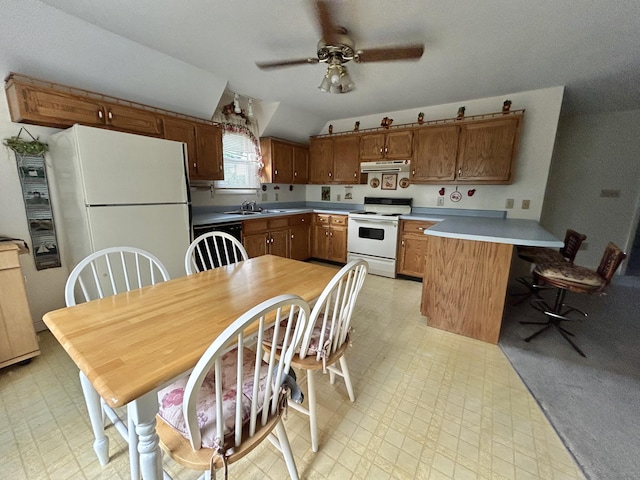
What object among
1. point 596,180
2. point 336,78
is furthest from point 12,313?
point 596,180

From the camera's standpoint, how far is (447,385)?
170 centimetres

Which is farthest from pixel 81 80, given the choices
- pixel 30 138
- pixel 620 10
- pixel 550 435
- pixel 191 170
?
pixel 550 435

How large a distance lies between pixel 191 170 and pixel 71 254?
135 centimetres

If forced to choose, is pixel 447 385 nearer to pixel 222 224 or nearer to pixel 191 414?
pixel 191 414

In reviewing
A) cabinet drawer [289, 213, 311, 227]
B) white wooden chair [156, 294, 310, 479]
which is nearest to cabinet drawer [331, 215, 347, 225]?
cabinet drawer [289, 213, 311, 227]

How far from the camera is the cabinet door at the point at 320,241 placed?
14.1 ft

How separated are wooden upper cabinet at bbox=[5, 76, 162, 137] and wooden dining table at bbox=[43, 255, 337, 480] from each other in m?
1.80

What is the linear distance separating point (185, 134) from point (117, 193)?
1144 mm

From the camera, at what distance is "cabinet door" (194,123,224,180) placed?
9.86ft

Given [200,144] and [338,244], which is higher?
[200,144]

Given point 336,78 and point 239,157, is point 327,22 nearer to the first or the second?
point 336,78

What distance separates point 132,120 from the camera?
2416 millimetres

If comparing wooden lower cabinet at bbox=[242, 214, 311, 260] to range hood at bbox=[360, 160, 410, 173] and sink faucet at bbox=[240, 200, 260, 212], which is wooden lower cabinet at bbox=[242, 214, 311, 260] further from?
range hood at bbox=[360, 160, 410, 173]

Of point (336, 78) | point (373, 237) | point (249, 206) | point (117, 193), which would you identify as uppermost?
point (336, 78)
